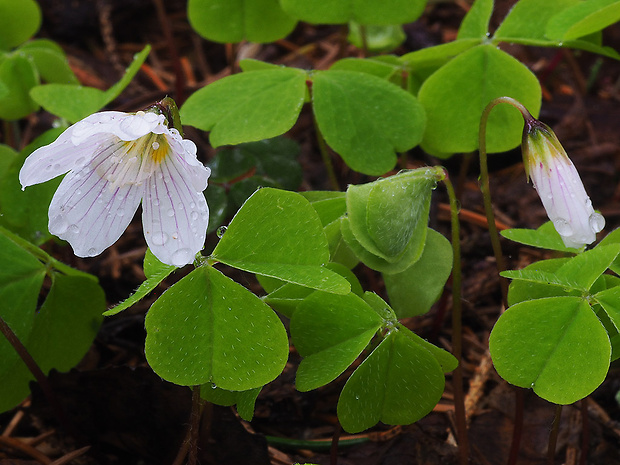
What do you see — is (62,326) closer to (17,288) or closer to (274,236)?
(17,288)

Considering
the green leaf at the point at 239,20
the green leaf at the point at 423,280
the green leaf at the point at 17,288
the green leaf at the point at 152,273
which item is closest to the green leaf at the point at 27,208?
the green leaf at the point at 17,288

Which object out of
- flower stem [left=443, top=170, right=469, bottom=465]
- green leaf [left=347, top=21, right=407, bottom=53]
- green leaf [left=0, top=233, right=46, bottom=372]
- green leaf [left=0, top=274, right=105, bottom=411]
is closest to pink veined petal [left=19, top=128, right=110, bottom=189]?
green leaf [left=0, top=233, right=46, bottom=372]

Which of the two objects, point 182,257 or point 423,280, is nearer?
point 182,257

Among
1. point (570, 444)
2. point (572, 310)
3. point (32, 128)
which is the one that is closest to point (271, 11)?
point (32, 128)

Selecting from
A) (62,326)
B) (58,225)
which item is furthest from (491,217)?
(62,326)

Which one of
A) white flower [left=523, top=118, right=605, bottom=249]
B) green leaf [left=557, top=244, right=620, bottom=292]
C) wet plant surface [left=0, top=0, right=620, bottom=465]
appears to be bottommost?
wet plant surface [left=0, top=0, right=620, bottom=465]

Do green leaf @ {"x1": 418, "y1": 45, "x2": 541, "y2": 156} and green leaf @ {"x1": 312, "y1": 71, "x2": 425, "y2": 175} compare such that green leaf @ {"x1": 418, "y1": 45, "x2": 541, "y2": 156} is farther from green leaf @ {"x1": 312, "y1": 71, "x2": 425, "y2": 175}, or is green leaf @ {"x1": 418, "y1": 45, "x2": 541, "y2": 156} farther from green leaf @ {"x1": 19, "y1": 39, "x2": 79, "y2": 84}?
green leaf @ {"x1": 19, "y1": 39, "x2": 79, "y2": 84}

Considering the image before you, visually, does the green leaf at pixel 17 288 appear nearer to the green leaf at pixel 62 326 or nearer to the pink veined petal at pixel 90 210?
the green leaf at pixel 62 326
